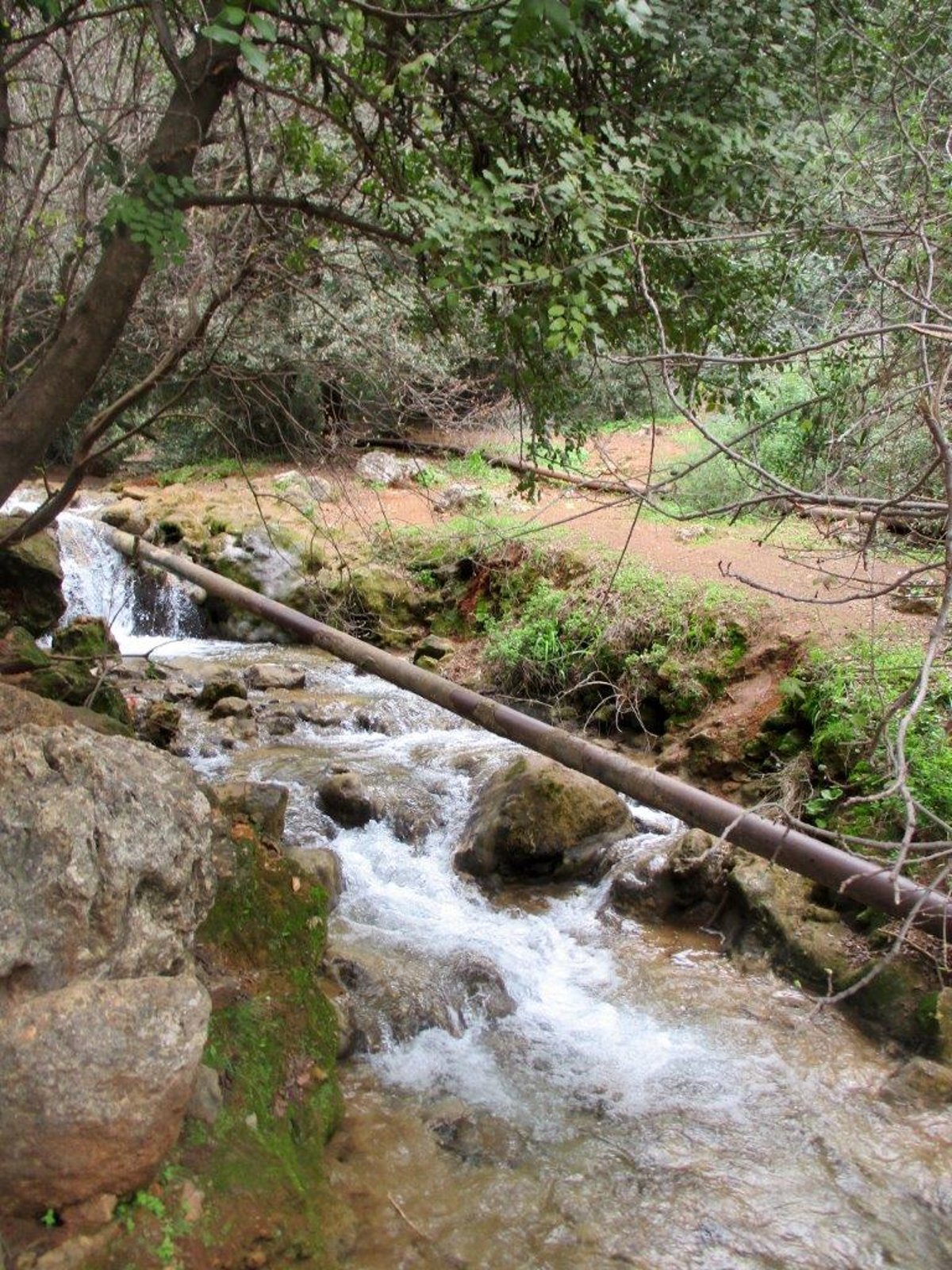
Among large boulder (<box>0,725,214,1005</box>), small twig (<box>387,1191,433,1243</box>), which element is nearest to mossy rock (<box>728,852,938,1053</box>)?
small twig (<box>387,1191,433,1243</box>)

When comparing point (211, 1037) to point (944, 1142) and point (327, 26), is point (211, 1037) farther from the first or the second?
point (327, 26)

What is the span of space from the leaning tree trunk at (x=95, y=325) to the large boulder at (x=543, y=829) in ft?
11.2

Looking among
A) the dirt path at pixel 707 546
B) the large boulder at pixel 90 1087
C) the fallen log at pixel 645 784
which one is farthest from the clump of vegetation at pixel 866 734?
the large boulder at pixel 90 1087

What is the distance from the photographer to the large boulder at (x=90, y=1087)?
2393mm

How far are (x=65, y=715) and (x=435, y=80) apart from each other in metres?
2.98

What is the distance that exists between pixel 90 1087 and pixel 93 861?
0.58m

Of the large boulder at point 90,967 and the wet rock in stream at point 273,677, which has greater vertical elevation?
the large boulder at point 90,967

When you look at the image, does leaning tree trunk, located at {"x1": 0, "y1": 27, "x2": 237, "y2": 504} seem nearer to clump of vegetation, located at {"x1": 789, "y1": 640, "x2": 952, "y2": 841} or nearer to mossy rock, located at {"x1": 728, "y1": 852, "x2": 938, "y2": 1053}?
clump of vegetation, located at {"x1": 789, "y1": 640, "x2": 952, "y2": 841}

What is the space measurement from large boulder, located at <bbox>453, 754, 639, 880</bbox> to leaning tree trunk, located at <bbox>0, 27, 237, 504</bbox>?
11.2ft

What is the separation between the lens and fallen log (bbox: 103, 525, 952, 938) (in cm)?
343

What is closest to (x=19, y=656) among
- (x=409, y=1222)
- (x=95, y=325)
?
(x=95, y=325)

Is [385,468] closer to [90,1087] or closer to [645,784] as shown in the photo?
[645,784]

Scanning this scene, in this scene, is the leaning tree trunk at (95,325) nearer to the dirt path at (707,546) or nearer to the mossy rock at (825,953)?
the dirt path at (707,546)

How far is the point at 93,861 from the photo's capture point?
9.02 feet
